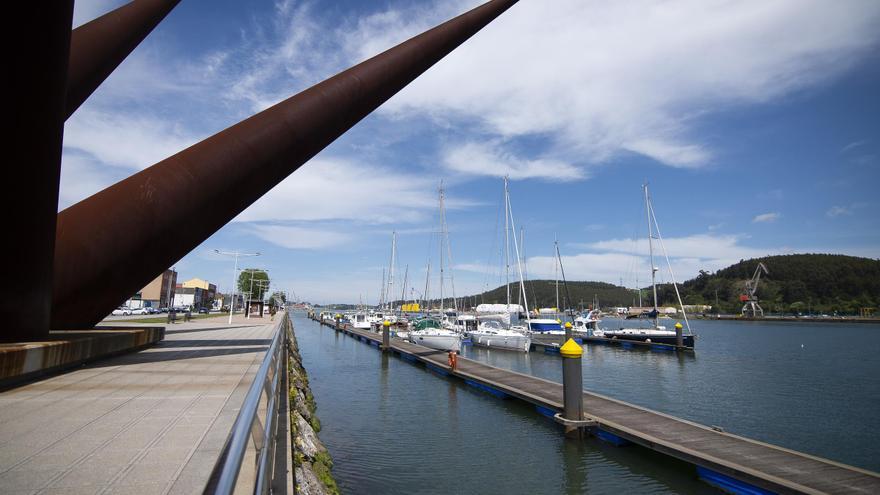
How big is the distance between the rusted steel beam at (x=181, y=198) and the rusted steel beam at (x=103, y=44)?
3.79m

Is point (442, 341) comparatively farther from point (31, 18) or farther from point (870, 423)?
point (31, 18)

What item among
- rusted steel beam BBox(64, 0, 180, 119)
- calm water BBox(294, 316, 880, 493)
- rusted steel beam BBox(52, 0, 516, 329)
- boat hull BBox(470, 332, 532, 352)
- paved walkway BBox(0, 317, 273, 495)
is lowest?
calm water BBox(294, 316, 880, 493)

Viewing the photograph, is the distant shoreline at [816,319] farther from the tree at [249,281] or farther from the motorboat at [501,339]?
the tree at [249,281]

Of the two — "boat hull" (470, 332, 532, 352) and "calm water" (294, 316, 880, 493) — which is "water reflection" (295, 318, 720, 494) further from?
"boat hull" (470, 332, 532, 352)

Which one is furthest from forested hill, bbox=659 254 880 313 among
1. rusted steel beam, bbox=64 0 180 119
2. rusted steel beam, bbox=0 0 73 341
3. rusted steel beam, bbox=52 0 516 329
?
rusted steel beam, bbox=0 0 73 341

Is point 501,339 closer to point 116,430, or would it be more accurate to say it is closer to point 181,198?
point 181,198

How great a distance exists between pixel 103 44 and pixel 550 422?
662 inches

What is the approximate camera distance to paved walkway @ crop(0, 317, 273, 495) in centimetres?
395

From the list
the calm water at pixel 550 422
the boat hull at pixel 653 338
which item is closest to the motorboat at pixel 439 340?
the calm water at pixel 550 422

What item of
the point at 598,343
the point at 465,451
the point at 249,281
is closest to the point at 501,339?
the point at 598,343

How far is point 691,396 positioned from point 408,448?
615 inches

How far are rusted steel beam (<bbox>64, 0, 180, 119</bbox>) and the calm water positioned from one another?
446 inches

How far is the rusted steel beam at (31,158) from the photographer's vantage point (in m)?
6.39

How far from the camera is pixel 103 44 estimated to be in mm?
11891
